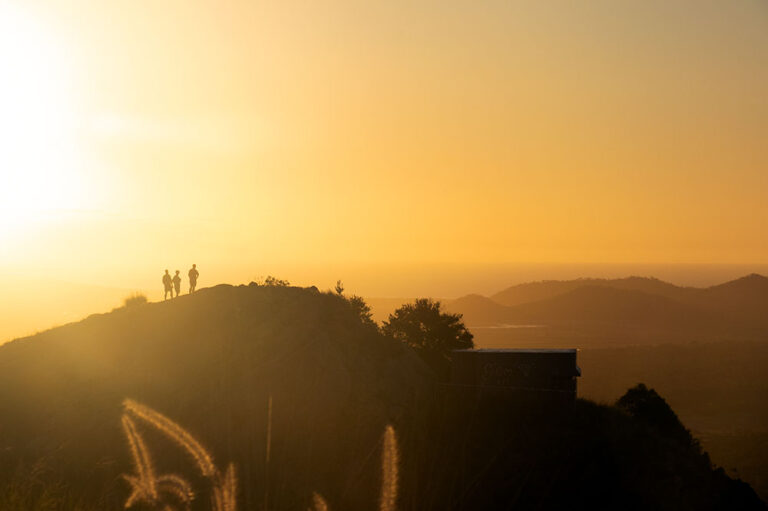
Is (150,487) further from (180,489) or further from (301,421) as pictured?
(301,421)

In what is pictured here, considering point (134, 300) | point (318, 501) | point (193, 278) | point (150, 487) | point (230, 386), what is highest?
point (193, 278)

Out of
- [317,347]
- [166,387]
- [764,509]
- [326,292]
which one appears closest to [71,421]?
[166,387]

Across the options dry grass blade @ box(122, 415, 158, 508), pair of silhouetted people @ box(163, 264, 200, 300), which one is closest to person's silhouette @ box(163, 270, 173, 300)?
pair of silhouetted people @ box(163, 264, 200, 300)

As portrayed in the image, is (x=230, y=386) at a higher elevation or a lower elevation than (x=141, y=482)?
lower

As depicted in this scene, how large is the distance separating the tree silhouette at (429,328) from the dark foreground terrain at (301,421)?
1822cm

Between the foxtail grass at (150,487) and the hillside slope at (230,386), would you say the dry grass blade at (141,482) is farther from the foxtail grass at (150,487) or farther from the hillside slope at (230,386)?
the hillside slope at (230,386)

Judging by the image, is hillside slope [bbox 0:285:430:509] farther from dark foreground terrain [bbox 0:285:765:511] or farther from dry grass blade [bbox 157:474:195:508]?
dry grass blade [bbox 157:474:195:508]

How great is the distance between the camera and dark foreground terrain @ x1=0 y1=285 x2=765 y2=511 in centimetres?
3372

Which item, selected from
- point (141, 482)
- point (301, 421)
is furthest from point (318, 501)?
point (141, 482)

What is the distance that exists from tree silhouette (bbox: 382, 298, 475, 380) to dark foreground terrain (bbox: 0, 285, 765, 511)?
18224mm

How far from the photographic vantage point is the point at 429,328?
67.9 metres

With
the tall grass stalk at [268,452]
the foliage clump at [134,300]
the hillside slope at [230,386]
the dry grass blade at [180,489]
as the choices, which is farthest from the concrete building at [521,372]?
the foliage clump at [134,300]

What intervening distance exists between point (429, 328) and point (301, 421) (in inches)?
1229

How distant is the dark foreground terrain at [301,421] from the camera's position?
111 feet
